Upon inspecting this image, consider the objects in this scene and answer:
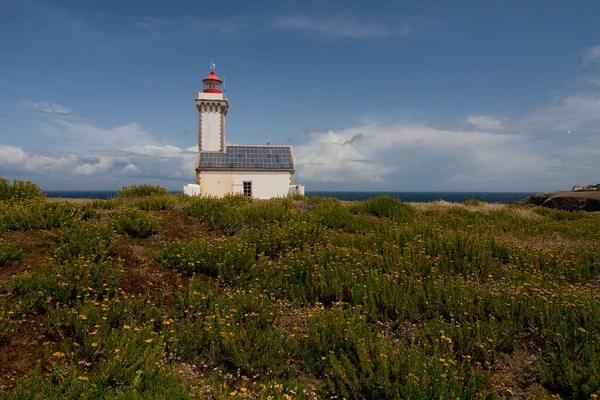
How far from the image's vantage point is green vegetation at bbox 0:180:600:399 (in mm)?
3990

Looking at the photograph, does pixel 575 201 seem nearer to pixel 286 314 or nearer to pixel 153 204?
pixel 286 314

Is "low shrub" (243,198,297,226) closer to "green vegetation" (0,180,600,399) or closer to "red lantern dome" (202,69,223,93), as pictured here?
"green vegetation" (0,180,600,399)

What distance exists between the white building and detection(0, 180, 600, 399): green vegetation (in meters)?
16.7

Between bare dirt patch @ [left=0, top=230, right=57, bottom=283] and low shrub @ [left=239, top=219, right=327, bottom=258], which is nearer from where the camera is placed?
bare dirt patch @ [left=0, top=230, right=57, bottom=283]

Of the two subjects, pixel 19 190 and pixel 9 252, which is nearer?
pixel 9 252

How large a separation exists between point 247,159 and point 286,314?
22.5m

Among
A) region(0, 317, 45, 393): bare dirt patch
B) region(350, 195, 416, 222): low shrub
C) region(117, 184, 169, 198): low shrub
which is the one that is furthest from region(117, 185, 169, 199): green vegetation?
region(0, 317, 45, 393): bare dirt patch

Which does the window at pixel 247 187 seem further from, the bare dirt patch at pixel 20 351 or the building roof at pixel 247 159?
the bare dirt patch at pixel 20 351

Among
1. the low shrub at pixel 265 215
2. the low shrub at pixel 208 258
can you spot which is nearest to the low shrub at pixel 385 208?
the low shrub at pixel 265 215

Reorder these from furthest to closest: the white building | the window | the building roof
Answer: the window, the building roof, the white building

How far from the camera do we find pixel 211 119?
2888 centimetres

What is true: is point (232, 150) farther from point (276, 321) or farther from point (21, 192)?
point (276, 321)

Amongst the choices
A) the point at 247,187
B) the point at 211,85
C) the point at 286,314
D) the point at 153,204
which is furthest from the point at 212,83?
the point at 286,314

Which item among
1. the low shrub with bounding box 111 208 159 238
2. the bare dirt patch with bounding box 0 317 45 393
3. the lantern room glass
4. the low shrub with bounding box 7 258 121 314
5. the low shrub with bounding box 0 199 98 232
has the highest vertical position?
the lantern room glass
